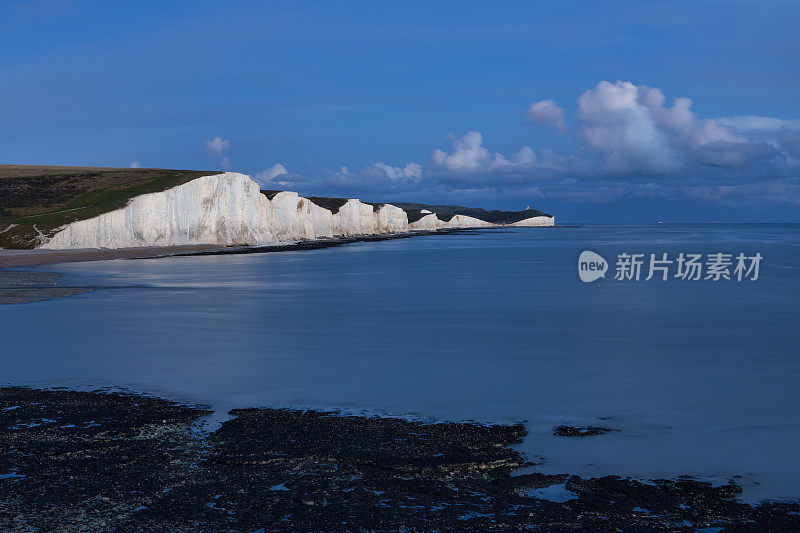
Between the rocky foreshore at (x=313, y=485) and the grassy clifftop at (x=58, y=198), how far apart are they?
58.4m

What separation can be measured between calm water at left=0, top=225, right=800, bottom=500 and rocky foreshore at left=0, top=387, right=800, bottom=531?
653 millimetres

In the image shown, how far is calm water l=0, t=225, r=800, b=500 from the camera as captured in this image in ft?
30.3

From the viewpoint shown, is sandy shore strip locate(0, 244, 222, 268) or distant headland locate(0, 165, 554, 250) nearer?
sandy shore strip locate(0, 244, 222, 268)

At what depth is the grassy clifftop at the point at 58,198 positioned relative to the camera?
206 feet

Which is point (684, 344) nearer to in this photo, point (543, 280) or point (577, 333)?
point (577, 333)

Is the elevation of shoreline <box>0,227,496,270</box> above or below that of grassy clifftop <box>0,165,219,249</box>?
below

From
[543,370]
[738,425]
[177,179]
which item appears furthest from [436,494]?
[177,179]

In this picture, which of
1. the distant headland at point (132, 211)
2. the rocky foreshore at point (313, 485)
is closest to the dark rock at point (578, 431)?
the rocky foreshore at point (313, 485)

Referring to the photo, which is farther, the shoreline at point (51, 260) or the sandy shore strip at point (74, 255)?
the sandy shore strip at point (74, 255)

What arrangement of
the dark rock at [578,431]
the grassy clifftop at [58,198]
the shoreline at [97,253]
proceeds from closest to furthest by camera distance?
1. the dark rock at [578,431]
2. the shoreline at [97,253]
3. the grassy clifftop at [58,198]

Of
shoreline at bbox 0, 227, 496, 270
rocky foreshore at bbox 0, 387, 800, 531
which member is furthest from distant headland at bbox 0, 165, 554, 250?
rocky foreshore at bbox 0, 387, 800, 531

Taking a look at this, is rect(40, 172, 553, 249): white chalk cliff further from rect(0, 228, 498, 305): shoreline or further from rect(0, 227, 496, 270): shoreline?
rect(0, 228, 498, 305): shoreline

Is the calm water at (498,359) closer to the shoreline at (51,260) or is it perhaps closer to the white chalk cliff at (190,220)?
the shoreline at (51,260)

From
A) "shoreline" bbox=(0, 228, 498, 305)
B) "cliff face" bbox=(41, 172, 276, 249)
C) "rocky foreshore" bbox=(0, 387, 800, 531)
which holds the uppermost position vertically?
"cliff face" bbox=(41, 172, 276, 249)
